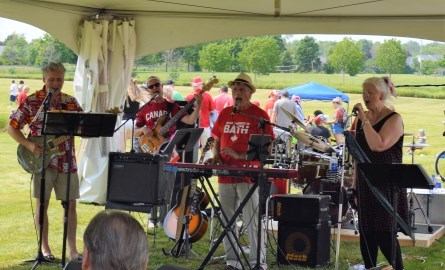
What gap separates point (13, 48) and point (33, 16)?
32553 millimetres

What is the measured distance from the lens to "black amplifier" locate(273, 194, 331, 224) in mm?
7152

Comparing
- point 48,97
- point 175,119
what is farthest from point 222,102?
point 48,97

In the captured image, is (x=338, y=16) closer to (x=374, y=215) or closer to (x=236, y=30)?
(x=236, y=30)

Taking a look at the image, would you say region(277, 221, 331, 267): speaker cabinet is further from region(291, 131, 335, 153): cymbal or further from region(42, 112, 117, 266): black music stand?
region(42, 112, 117, 266): black music stand

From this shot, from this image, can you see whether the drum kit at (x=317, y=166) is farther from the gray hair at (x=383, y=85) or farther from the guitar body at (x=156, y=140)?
the gray hair at (x=383, y=85)

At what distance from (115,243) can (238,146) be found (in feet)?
13.8

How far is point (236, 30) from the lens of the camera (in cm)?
788

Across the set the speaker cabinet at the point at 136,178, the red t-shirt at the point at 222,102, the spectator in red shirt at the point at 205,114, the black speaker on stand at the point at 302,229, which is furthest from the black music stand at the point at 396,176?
the red t-shirt at the point at 222,102

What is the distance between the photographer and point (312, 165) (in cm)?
934

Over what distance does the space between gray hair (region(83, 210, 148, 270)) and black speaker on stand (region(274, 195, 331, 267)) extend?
16.3 feet

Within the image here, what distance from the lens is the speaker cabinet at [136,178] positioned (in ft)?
22.8

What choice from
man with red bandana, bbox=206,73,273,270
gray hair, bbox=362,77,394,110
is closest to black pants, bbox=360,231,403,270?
gray hair, bbox=362,77,394,110

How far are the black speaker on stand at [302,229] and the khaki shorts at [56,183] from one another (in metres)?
1.81

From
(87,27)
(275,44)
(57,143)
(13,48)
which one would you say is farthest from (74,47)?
(13,48)
